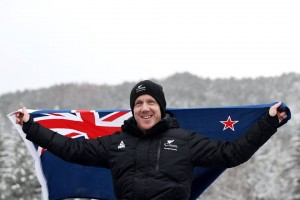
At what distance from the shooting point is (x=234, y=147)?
17.2 feet

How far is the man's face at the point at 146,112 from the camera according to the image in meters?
5.42

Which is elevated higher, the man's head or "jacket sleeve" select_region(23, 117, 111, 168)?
the man's head

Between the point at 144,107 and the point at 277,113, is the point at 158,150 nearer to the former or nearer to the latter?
the point at 144,107

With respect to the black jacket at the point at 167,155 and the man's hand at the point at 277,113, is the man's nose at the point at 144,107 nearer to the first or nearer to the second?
the black jacket at the point at 167,155

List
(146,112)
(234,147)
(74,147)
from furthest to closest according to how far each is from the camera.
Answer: (74,147) < (146,112) < (234,147)

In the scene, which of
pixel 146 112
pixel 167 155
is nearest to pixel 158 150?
pixel 167 155

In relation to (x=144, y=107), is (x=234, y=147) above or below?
below

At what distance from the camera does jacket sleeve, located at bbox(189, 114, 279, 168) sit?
17.0 ft

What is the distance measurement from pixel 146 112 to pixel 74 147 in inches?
33.7

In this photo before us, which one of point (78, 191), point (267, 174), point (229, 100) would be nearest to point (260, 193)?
point (267, 174)

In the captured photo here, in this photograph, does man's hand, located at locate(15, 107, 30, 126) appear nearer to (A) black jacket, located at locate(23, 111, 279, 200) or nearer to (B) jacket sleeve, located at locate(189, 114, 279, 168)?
(A) black jacket, located at locate(23, 111, 279, 200)

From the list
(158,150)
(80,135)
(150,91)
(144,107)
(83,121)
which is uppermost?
(150,91)

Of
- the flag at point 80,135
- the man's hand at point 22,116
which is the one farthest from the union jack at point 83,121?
the man's hand at point 22,116

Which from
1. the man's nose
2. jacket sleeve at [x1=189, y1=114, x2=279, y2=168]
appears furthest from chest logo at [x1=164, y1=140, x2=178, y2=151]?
the man's nose
